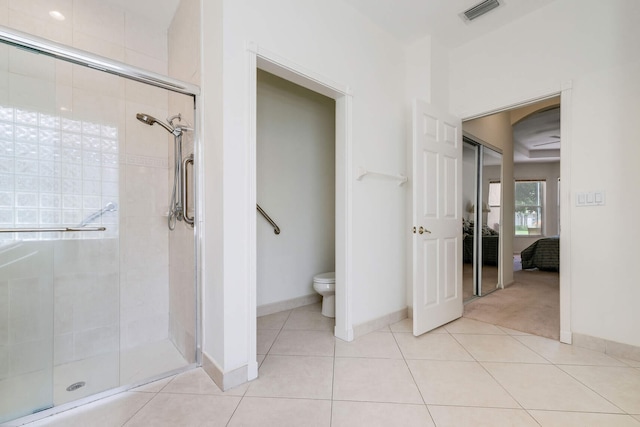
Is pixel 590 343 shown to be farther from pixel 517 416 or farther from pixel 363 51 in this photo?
pixel 363 51

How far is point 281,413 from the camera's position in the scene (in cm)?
139

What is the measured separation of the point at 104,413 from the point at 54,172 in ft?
5.09

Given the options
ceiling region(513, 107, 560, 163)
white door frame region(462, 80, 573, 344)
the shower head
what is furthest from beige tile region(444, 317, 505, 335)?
ceiling region(513, 107, 560, 163)

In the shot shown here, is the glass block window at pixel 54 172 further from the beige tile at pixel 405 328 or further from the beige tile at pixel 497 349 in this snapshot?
the beige tile at pixel 497 349

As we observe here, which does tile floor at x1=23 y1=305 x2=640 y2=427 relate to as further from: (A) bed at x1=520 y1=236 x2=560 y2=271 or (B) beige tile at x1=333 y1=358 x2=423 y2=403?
(A) bed at x1=520 y1=236 x2=560 y2=271

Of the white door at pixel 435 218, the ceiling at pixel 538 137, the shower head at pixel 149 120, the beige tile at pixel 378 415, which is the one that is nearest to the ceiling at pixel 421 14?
the white door at pixel 435 218

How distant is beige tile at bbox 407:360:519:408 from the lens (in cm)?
148

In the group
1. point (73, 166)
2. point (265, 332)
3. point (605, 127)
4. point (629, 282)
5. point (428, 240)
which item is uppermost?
point (605, 127)

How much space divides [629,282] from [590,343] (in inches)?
20.4

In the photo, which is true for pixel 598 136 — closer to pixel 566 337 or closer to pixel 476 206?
pixel 566 337

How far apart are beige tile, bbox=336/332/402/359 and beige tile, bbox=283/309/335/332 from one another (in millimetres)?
307

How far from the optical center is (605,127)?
2.06 metres

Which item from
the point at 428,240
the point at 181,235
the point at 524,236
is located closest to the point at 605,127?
A: the point at 428,240

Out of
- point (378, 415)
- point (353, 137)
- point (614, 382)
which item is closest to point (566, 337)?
point (614, 382)
